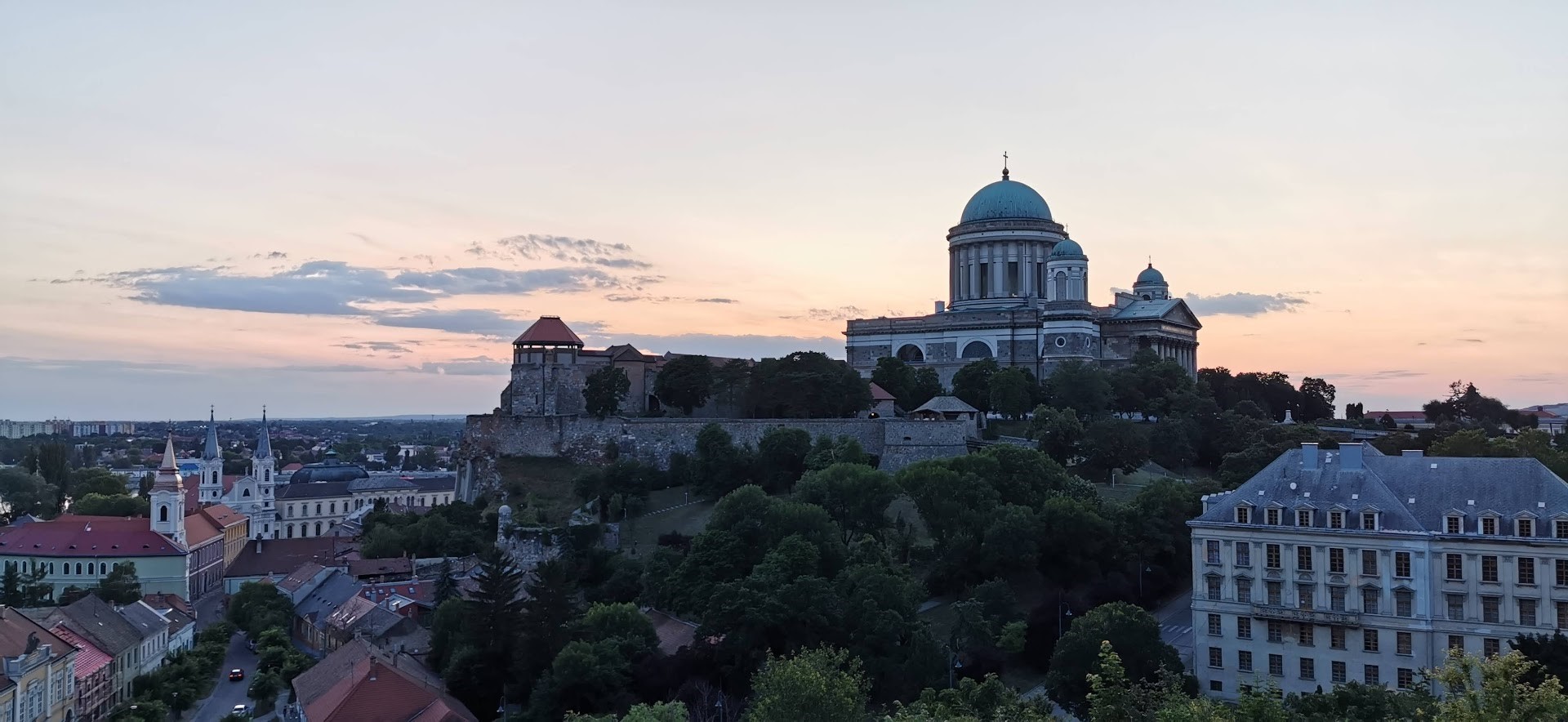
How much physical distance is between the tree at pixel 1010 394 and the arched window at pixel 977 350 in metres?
12.9

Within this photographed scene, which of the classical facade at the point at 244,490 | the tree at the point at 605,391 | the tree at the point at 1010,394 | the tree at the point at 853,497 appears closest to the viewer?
the tree at the point at 853,497

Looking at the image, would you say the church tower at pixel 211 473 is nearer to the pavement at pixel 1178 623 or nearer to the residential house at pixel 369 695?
the residential house at pixel 369 695

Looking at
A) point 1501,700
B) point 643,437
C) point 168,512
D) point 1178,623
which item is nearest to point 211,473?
point 168,512

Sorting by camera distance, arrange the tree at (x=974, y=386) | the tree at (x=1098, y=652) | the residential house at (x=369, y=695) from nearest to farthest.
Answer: the tree at (x=1098, y=652), the residential house at (x=369, y=695), the tree at (x=974, y=386)

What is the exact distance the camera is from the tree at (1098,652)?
116ft

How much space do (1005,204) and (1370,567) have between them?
59351 mm

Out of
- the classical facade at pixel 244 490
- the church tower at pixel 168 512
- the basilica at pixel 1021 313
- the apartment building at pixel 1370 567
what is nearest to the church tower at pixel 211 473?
the classical facade at pixel 244 490

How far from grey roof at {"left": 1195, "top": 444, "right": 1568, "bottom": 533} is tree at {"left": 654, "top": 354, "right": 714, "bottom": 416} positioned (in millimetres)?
41422

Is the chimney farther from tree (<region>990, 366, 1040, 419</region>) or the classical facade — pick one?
the classical facade

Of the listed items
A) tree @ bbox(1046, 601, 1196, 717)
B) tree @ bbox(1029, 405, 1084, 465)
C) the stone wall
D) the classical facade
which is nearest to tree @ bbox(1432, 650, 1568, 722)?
tree @ bbox(1046, 601, 1196, 717)

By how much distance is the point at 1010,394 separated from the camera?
7400 cm

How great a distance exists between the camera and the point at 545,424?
251 ft

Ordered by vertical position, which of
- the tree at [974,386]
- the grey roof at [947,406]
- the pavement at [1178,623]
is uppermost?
the tree at [974,386]

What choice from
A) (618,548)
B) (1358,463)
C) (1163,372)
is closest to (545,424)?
(618,548)
